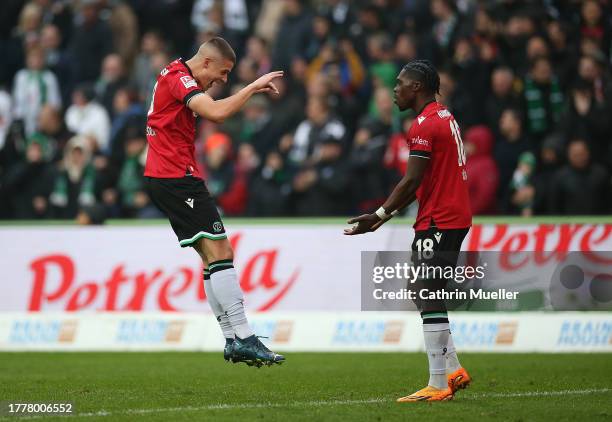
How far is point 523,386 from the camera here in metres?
10.8

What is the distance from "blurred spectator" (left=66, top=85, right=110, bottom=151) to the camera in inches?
824

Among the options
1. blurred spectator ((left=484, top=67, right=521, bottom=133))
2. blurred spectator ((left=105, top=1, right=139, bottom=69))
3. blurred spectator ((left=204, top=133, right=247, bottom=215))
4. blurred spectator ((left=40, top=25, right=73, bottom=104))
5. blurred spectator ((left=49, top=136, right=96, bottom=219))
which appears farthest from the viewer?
blurred spectator ((left=105, top=1, right=139, bottom=69))

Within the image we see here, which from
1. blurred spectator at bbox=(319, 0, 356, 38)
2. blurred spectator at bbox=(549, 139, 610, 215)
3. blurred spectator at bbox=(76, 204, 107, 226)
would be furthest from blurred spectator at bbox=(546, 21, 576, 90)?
blurred spectator at bbox=(76, 204, 107, 226)

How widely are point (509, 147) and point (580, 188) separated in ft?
5.15

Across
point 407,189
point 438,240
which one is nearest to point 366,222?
point 407,189

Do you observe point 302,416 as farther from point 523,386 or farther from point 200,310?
point 200,310

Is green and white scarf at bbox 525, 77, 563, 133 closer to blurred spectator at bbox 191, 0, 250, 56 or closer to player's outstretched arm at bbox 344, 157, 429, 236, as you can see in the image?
blurred spectator at bbox 191, 0, 250, 56

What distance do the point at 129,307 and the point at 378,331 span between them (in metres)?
3.25

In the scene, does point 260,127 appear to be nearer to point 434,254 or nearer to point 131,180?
point 131,180

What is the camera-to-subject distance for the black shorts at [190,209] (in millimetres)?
9984

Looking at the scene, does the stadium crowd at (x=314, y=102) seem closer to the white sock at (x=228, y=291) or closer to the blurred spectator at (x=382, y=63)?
the blurred spectator at (x=382, y=63)

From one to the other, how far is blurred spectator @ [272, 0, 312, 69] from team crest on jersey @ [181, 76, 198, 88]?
10699 mm

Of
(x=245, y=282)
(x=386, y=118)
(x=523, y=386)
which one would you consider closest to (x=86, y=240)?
(x=245, y=282)

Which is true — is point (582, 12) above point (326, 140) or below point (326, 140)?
above
